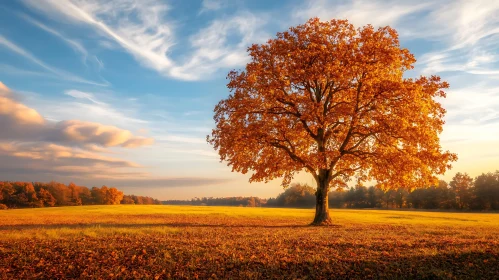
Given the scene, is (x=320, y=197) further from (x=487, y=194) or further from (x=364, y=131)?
(x=487, y=194)

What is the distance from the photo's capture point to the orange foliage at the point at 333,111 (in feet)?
86.1

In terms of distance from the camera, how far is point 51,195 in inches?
3912

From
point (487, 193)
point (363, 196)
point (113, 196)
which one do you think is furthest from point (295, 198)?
point (113, 196)

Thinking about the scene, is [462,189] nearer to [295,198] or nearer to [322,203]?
[295,198]

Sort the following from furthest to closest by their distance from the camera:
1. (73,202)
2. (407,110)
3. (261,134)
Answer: (73,202)
(261,134)
(407,110)

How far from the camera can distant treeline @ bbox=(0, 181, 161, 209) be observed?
311 ft

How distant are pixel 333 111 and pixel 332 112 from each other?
0.18 m

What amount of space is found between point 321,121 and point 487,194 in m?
87.0

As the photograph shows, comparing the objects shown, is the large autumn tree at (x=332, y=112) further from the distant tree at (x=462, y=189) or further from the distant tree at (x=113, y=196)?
the distant tree at (x=113, y=196)

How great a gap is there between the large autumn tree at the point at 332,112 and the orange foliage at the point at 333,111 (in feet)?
0.26

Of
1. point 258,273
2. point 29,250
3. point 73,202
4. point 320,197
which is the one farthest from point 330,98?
point 73,202

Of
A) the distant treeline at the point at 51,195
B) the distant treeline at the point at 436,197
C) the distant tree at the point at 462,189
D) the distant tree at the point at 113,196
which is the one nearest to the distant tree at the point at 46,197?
the distant treeline at the point at 51,195

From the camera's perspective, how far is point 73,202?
104 metres

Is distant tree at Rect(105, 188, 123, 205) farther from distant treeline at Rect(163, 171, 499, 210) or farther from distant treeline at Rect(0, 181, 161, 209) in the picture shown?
distant treeline at Rect(163, 171, 499, 210)
